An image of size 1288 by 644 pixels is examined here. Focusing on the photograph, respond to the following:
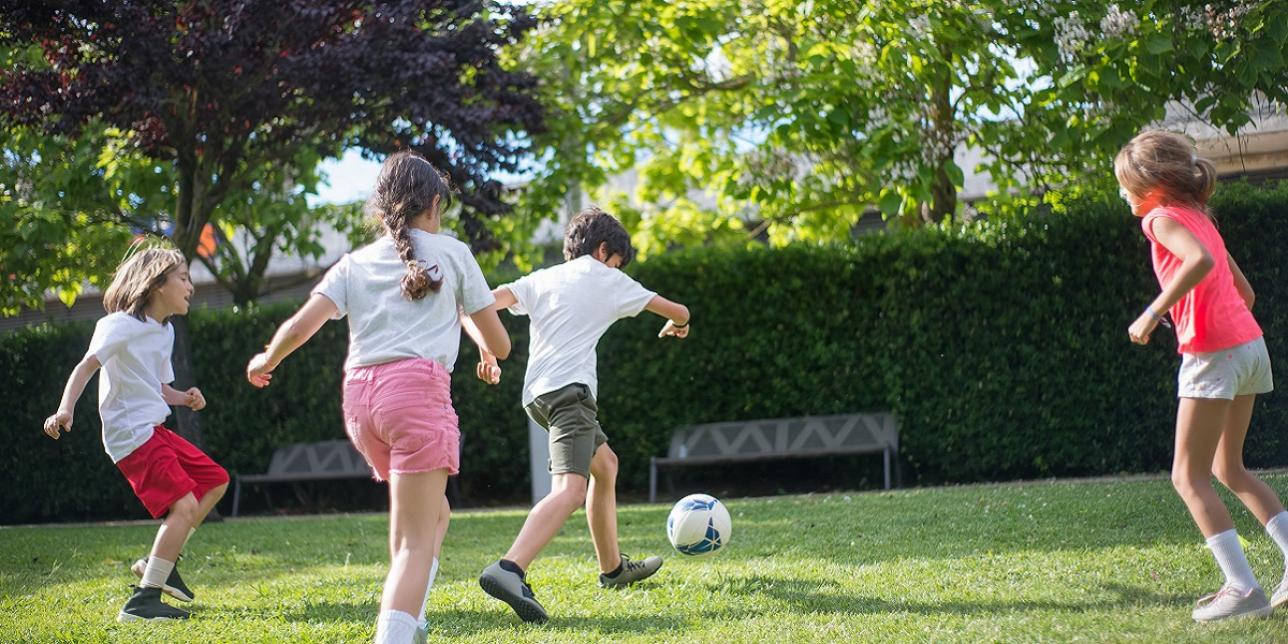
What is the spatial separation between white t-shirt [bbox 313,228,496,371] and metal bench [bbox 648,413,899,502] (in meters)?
7.38

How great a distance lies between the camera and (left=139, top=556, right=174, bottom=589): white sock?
577 cm

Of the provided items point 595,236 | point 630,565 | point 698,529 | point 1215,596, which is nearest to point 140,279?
point 595,236

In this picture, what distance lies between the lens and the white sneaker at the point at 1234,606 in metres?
4.14

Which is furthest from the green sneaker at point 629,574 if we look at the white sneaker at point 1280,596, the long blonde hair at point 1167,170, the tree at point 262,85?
the tree at point 262,85

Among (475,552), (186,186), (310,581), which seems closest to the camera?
(310,581)

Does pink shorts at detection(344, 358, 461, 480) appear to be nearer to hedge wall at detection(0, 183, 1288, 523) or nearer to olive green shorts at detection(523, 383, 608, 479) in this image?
olive green shorts at detection(523, 383, 608, 479)

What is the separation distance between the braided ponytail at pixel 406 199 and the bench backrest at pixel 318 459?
890 centimetres

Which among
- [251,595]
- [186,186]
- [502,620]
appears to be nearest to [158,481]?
[251,595]

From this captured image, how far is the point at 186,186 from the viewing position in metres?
11.6

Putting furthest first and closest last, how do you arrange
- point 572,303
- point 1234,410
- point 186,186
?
point 186,186
point 572,303
point 1234,410

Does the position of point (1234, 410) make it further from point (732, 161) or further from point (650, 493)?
point (732, 161)

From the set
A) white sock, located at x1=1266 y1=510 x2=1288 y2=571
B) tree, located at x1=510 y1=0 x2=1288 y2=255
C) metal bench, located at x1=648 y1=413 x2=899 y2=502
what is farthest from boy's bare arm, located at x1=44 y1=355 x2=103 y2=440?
metal bench, located at x1=648 y1=413 x2=899 y2=502

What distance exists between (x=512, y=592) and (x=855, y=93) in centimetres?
694

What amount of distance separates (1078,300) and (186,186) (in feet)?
27.0
